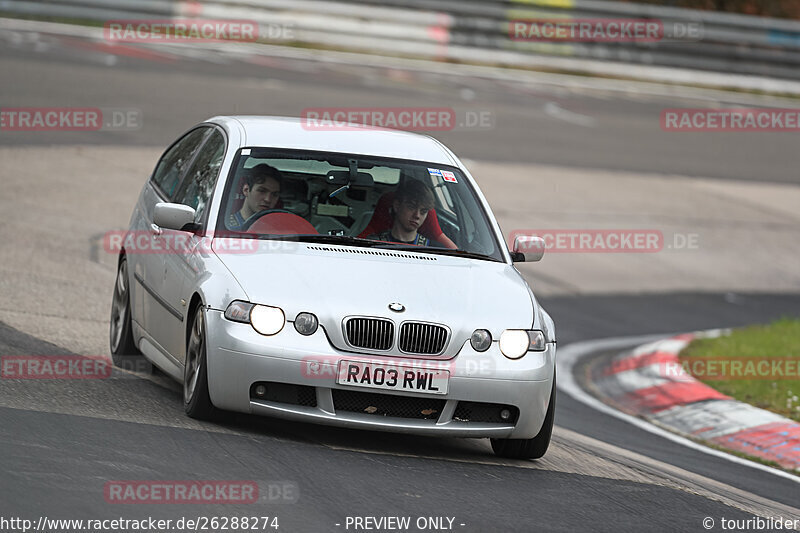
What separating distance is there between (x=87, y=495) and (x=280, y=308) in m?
1.54

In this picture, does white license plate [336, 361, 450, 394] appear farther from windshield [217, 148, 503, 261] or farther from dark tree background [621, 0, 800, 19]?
dark tree background [621, 0, 800, 19]

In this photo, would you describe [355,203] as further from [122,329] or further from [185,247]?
[122,329]

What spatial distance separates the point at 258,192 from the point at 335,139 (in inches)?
26.0

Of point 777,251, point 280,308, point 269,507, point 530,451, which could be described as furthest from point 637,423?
point 777,251

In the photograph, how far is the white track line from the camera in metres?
8.88

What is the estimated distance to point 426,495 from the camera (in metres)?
6.01

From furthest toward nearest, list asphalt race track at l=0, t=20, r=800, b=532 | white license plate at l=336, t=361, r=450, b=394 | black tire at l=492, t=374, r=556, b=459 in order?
black tire at l=492, t=374, r=556, b=459, white license plate at l=336, t=361, r=450, b=394, asphalt race track at l=0, t=20, r=800, b=532

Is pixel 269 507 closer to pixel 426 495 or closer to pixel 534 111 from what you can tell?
pixel 426 495

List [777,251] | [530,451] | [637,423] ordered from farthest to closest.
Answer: [777,251]
[637,423]
[530,451]

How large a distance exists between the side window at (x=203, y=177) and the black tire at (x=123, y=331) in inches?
29.8

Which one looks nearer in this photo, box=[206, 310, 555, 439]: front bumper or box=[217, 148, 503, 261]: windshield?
box=[206, 310, 555, 439]: front bumper

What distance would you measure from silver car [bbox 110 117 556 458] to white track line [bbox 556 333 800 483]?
7.09 feet

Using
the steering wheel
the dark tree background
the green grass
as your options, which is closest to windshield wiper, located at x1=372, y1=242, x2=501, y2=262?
the steering wheel

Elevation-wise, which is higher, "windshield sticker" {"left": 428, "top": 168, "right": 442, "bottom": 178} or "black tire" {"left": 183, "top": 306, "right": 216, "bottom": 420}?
"windshield sticker" {"left": 428, "top": 168, "right": 442, "bottom": 178}
